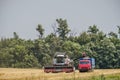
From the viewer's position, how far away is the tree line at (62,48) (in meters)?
79.1

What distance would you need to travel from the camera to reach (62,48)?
87938mm

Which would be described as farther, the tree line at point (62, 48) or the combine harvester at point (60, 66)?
the tree line at point (62, 48)

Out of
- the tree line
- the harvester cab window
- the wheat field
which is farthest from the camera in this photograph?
the tree line

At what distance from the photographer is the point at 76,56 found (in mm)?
80625

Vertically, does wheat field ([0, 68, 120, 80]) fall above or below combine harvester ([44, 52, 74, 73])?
below

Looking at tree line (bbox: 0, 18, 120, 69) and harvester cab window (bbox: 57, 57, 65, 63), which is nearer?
harvester cab window (bbox: 57, 57, 65, 63)

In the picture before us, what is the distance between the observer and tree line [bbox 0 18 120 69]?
260 ft

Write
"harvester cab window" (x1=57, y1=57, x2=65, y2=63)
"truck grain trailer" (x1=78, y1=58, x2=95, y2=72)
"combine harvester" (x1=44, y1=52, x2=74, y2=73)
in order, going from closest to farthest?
1. "combine harvester" (x1=44, y1=52, x2=74, y2=73)
2. "truck grain trailer" (x1=78, y1=58, x2=95, y2=72)
3. "harvester cab window" (x1=57, y1=57, x2=65, y2=63)

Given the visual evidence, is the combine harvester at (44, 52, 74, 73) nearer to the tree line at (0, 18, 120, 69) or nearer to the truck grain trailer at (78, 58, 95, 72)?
the truck grain trailer at (78, 58, 95, 72)

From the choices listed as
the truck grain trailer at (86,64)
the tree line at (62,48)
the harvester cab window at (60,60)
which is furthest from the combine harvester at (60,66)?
the tree line at (62,48)

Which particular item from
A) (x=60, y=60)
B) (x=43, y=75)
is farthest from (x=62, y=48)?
(x=43, y=75)

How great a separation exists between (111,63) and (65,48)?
1176 cm

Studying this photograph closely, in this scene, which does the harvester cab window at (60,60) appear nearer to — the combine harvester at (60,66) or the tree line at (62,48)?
the combine harvester at (60,66)

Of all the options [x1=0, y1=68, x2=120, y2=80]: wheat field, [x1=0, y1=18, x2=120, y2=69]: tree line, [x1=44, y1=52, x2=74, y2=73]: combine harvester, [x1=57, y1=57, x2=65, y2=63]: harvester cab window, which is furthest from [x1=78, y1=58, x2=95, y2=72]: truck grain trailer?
[x1=0, y1=18, x2=120, y2=69]: tree line
